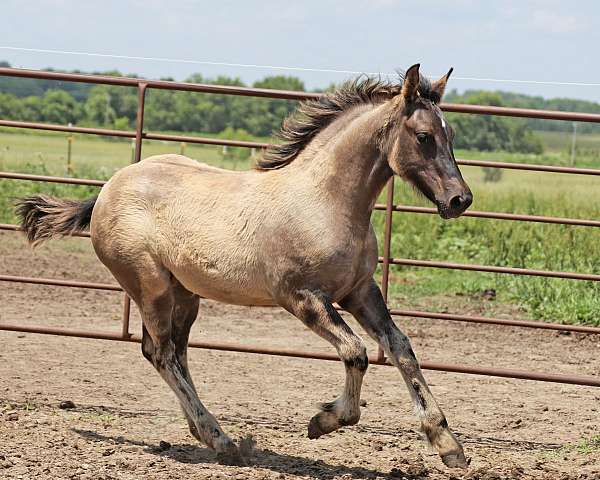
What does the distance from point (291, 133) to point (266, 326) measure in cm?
388

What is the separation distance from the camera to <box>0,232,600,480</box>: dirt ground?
4941mm

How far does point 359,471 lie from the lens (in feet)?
16.1

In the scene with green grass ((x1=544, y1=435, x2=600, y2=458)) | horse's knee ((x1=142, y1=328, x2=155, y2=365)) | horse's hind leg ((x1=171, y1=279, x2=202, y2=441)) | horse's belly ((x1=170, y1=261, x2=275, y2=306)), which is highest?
horse's belly ((x1=170, y1=261, x2=275, y2=306))

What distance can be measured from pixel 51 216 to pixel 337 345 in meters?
2.04

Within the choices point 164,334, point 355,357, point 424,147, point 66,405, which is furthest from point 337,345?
point 66,405

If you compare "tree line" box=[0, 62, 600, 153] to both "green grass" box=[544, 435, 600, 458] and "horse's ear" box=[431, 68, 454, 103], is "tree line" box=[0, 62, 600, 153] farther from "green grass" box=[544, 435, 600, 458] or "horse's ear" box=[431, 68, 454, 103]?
"horse's ear" box=[431, 68, 454, 103]

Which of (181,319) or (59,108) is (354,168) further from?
Result: (59,108)

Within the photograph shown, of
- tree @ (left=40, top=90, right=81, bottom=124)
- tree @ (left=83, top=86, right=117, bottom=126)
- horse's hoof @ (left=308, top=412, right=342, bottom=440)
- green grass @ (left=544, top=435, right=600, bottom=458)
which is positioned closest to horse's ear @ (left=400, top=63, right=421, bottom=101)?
horse's hoof @ (left=308, top=412, right=342, bottom=440)

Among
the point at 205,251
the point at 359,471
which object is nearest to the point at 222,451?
the point at 359,471

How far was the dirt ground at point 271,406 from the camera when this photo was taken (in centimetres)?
494

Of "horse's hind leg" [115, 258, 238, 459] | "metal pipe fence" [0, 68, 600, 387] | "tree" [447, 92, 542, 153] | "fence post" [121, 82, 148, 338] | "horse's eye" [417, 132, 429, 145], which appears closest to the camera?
"horse's eye" [417, 132, 429, 145]

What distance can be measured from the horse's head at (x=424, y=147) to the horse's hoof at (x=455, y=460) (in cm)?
109


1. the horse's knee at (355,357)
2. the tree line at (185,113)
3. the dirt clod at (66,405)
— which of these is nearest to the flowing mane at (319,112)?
the horse's knee at (355,357)

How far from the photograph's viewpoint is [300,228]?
4.73 m
